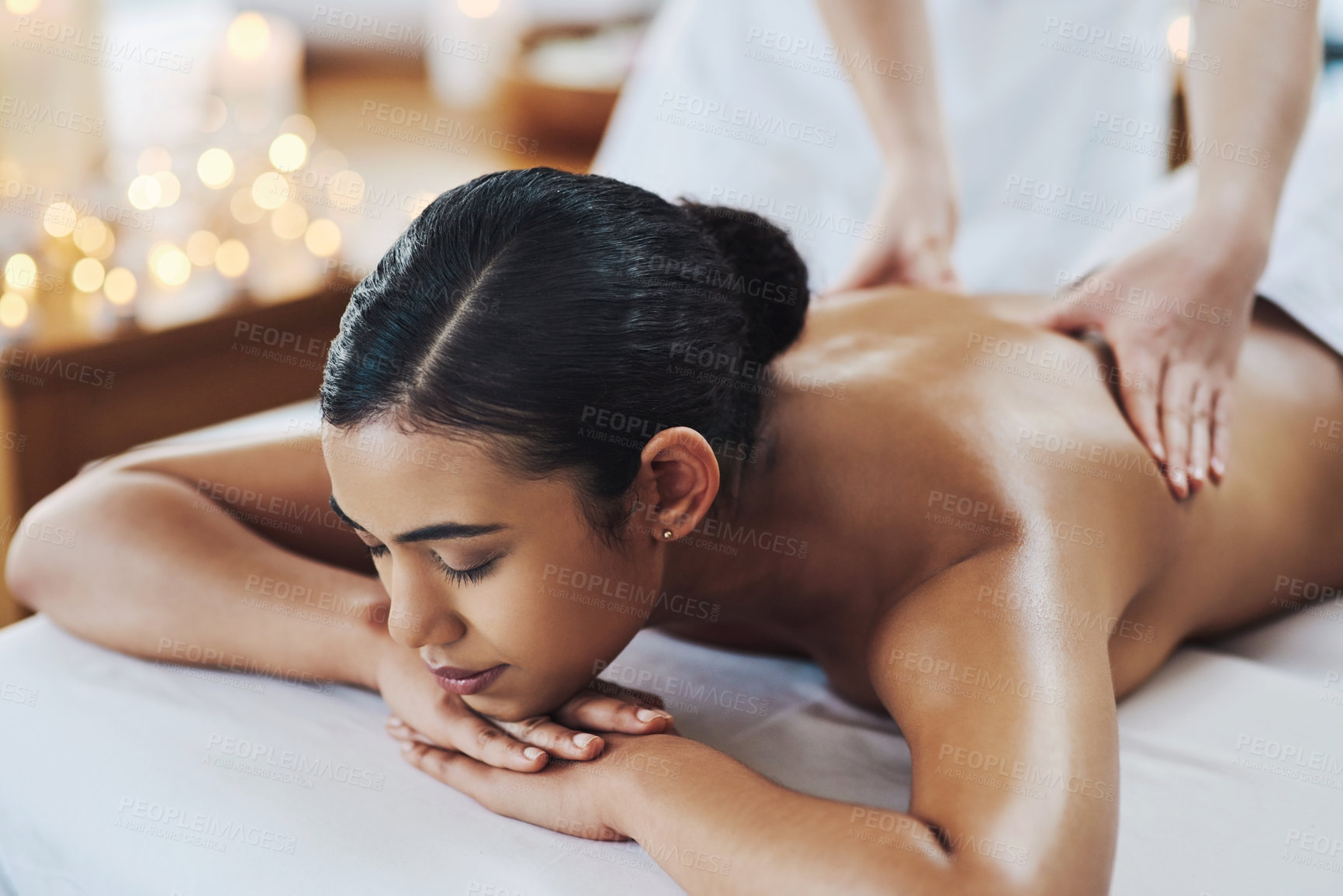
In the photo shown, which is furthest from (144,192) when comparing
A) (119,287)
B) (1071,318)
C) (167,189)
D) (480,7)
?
(480,7)

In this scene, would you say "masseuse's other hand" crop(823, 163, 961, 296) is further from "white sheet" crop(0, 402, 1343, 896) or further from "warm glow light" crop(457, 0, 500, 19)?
"warm glow light" crop(457, 0, 500, 19)

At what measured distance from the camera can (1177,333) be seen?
1.31 m

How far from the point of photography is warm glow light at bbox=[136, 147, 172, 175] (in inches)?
96.9

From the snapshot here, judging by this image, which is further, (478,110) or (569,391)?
(478,110)

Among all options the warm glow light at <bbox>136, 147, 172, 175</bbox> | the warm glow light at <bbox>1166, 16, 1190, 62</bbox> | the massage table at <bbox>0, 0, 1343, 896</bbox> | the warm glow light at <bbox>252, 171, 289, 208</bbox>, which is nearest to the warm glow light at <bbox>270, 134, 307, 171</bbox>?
the warm glow light at <bbox>252, 171, 289, 208</bbox>

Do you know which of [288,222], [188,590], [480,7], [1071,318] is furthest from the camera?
[480,7]

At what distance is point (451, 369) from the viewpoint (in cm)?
91

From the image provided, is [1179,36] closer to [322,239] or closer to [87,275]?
[322,239]

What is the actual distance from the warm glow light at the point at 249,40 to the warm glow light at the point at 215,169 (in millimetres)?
1218

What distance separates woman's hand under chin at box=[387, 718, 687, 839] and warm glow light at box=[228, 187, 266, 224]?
5.67 ft

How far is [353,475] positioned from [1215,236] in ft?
3.23

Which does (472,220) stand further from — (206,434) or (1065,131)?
(1065,131)

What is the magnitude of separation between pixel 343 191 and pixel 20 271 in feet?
2.76

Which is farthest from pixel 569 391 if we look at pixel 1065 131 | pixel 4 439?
pixel 1065 131
